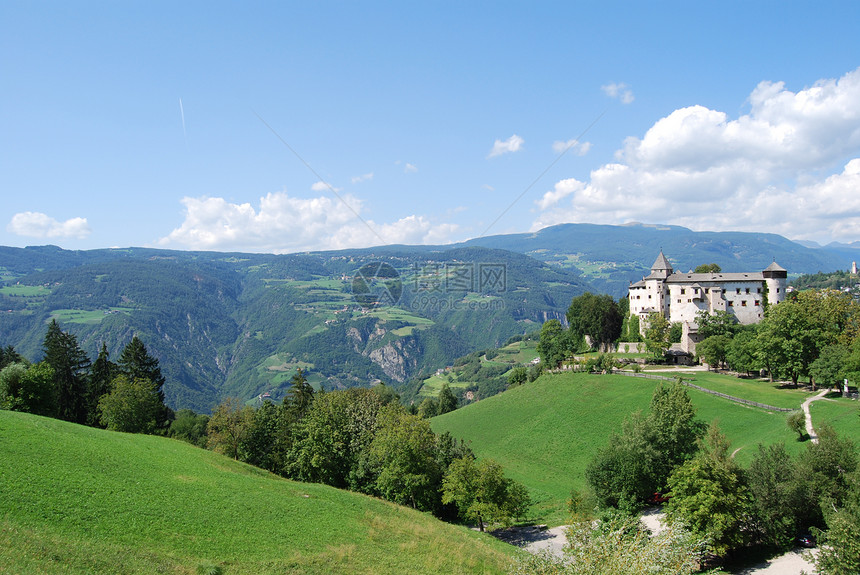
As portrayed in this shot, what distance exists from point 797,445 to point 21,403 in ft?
219

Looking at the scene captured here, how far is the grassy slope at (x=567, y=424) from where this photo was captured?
157 ft

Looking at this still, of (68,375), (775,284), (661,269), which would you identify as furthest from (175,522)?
(775,284)

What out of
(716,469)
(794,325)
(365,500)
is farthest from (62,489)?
(794,325)

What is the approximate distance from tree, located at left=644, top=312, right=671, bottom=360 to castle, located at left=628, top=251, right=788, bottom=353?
2527 mm

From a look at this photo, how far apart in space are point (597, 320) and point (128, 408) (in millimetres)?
70813

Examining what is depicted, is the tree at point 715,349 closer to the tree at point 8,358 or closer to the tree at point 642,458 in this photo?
the tree at point 642,458

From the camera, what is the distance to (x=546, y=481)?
51531 mm

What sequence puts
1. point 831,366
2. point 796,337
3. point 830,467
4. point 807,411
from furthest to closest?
point 796,337
point 831,366
point 807,411
point 830,467

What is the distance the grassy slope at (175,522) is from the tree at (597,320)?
201 feet

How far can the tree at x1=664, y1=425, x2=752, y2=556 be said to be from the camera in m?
30.0

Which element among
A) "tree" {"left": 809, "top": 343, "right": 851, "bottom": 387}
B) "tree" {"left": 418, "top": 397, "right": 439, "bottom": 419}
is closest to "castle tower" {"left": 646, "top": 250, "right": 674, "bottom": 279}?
"tree" {"left": 809, "top": 343, "right": 851, "bottom": 387}

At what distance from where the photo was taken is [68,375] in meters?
59.9

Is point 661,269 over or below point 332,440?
over

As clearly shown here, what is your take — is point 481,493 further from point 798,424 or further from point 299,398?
point 798,424
